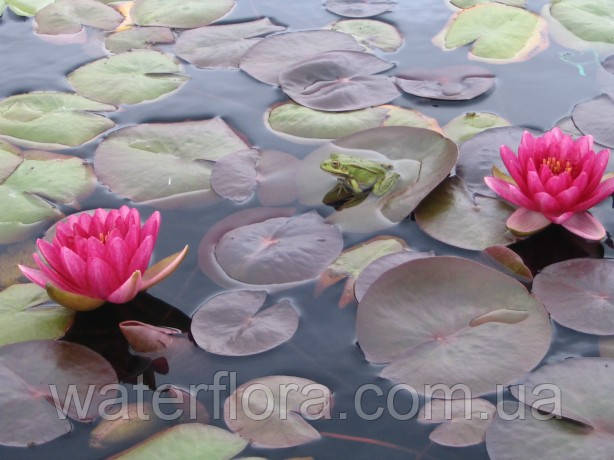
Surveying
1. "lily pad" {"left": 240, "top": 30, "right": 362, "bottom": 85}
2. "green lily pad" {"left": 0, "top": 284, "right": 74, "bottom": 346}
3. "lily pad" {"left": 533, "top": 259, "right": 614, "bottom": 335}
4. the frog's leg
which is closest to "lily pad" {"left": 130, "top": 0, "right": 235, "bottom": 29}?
"lily pad" {"left": 240, "top": 30, "right": 362, "bottom": 85}

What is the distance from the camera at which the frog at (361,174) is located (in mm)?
2324

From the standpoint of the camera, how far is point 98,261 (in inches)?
71.4

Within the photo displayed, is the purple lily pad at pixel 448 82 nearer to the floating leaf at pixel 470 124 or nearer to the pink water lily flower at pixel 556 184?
the floating leaf at pixel 470 124

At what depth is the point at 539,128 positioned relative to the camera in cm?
264

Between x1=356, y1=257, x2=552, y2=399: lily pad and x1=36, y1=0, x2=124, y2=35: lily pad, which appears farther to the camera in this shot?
x1=36, y1=0, x2=124, y2=35: lily pad

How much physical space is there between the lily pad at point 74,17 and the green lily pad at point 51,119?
666 millimetres

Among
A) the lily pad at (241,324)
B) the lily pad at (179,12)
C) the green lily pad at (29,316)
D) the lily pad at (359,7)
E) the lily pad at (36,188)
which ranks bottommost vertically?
the green lily pad at (29,316)

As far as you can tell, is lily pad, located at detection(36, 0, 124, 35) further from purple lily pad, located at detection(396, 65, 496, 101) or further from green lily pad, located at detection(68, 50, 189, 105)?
purple lily pad, located at detection(396, 65, 496, 101)

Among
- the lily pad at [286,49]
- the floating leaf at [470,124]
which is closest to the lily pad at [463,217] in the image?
the floating leaf at [470,124]

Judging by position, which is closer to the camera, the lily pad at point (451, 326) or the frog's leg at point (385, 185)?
the lily pad at point (451, 326)

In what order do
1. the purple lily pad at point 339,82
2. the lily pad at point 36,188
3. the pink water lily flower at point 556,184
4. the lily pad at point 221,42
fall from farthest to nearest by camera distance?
the lily pad at point 221,42 < the purple lily pad at point 339,82 < the lily pad at point 36,188 < the pink water lily flower at point 556,184

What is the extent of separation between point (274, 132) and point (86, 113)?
0.78 metres

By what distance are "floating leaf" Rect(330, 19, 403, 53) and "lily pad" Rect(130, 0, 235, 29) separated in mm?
620

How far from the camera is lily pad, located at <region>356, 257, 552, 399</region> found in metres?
1.73
